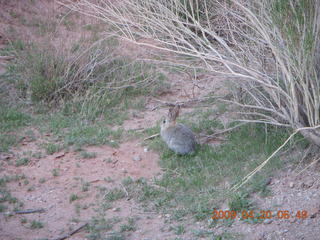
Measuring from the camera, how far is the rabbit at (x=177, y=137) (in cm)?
646

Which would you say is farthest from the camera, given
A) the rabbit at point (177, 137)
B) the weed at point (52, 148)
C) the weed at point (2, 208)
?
the weed at point (52, 148)

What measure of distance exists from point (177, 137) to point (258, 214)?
196cm

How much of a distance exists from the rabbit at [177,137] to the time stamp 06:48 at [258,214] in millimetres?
1556

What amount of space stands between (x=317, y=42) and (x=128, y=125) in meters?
3.56

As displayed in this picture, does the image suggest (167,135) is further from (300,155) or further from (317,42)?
(317,42)

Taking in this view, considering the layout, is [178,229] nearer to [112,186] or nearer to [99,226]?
[99,226]

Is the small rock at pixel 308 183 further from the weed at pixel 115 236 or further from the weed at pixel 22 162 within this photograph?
the weed at pixel 22 162

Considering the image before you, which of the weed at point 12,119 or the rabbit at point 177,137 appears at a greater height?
the rabbit at point 177,137

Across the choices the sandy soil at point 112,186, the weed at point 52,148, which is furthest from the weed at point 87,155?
the weed at point 52,148

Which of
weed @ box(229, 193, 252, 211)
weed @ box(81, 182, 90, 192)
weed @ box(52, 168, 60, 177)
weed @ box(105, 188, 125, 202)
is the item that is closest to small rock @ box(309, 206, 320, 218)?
weed @ box(229, 193, 252, 211)

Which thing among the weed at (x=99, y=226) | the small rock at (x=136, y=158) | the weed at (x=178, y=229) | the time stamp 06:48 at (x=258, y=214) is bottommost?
the weed at (x=99, y=226)

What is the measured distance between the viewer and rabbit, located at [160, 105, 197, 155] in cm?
646

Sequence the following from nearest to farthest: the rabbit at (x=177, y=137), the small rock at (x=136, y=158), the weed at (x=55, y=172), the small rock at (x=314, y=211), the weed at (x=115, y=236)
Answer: the small rock at (x=314, y=211) < the weed at (x=115, y=236) < the weed at (x=55, y=172) < the rabbit at (x=177, y=137) < the small rock at (x=136, y=158)

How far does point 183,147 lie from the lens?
646cm
